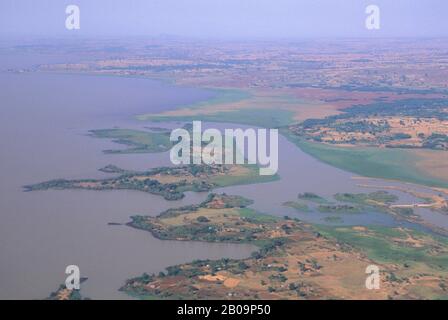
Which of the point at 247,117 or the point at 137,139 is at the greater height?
the point at 247,117

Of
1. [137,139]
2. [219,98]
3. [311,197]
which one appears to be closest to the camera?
[311,197]

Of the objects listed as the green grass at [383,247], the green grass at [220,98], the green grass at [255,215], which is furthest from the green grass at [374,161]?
the green grass at [220,98]

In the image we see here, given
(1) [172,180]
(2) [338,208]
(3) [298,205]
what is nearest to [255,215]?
(3) [298,205]

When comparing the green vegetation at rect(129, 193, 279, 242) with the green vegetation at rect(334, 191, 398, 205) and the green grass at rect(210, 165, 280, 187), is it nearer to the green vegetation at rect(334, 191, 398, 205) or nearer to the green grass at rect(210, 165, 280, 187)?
the green grass at rect(210, 165, 280, 187)

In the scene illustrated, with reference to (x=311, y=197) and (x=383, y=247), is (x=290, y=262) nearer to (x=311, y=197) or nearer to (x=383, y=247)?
(x=383, y=247)
